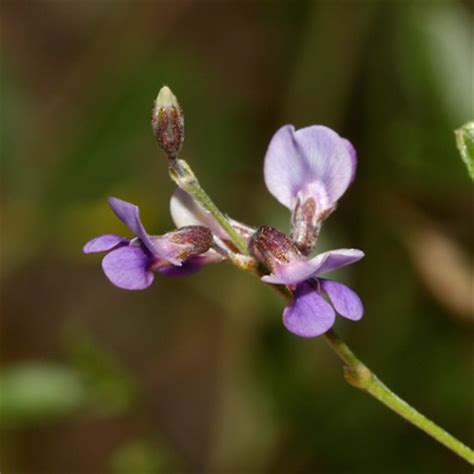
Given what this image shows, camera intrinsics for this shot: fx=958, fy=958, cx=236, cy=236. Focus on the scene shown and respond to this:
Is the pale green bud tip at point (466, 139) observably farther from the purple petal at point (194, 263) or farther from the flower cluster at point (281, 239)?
the purple petal at point (194, 263)

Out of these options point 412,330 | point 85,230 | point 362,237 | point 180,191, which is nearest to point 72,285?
point 85,230

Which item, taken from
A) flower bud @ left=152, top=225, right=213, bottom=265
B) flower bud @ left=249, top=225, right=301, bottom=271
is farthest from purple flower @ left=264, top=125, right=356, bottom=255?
flower bud @ left=152, top=225, right=213, bottom=265

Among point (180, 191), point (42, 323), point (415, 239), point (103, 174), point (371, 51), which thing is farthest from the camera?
point (42, 323)

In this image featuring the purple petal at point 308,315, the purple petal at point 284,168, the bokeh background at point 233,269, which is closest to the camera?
the purple petal at point 308,315

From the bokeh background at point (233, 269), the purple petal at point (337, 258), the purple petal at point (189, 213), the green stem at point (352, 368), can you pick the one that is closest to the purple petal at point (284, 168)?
the purple petal at point (189, 213)

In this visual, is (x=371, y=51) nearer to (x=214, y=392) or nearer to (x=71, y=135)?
(x=71, y=135)

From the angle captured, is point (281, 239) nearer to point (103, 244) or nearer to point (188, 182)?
point (188, 182)

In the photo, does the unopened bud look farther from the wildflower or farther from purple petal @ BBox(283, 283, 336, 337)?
purple petal @ BBox(283, 283, 336, 337)
